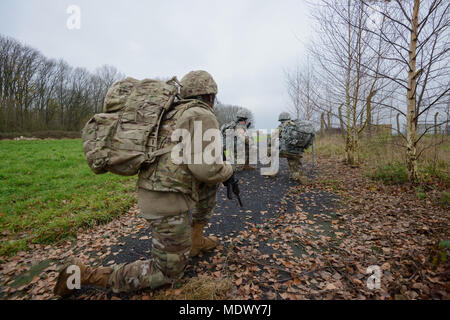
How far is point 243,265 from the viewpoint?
109 inches

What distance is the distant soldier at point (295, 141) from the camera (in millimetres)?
6516

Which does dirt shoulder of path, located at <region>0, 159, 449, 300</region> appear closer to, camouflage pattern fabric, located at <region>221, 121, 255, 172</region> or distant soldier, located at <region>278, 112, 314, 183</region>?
distant soldier, located at <region>278, 112, 314, 183</region>

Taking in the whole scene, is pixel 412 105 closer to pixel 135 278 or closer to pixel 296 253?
pixel 296 253

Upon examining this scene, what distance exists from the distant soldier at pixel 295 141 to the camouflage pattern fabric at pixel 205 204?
4.63 meters

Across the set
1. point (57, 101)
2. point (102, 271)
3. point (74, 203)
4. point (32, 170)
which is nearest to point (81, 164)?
point (32, 170)

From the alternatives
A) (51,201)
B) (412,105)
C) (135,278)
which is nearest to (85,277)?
(135,278)

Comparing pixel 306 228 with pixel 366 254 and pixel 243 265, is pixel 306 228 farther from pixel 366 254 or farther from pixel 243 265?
pixel 243 265

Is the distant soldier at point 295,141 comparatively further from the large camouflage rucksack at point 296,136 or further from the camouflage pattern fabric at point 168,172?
the camouflage pattern fabric at point 168,172

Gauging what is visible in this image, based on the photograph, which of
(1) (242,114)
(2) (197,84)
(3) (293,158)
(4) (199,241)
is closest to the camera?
(2) (197,84)

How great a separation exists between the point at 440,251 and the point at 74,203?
6975 millimetres

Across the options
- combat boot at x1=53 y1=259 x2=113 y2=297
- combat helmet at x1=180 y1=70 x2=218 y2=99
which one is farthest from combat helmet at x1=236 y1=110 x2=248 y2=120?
combat boot at x1=53 y1=259 x2=113 y2=297

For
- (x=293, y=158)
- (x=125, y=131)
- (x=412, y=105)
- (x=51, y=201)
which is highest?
(x=412, y=105)

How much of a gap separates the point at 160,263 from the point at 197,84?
204 centimetres

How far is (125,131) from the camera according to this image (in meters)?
1.99
